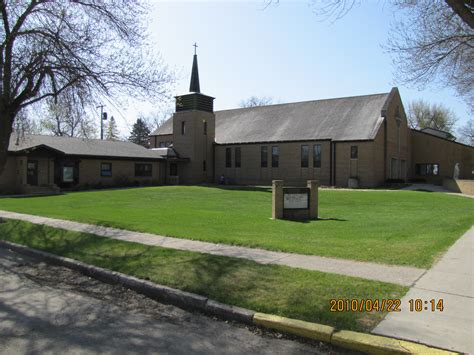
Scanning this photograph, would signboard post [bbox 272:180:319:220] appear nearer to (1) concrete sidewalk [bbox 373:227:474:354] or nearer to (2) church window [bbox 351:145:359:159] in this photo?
(1) concrete sidewalk [bbox 373:227:474:354]

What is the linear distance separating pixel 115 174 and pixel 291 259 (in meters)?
31.9

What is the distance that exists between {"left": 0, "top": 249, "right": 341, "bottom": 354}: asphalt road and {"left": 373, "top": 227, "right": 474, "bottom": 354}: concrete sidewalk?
909 mm

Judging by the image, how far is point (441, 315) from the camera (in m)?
5.00

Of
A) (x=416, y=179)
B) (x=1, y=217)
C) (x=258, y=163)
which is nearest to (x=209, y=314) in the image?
(x=1, y=217)

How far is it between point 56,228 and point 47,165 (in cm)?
2230

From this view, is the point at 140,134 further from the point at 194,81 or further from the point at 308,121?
the point at 308,121

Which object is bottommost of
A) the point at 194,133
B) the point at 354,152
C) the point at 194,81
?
the point at 354,152

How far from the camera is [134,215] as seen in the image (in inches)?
622

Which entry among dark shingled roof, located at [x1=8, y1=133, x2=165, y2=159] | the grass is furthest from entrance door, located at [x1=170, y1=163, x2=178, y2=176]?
the grass

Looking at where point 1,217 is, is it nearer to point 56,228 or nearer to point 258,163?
point 56,228

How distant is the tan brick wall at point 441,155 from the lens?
41969 millimetres

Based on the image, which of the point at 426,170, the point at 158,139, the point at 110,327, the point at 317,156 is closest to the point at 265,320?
the point at 110,327

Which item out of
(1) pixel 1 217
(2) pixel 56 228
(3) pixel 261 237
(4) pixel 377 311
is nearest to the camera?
(4) pixel 377 311

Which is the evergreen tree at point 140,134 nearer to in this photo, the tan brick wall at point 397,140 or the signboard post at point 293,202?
the tan brick wall at point 397,140
